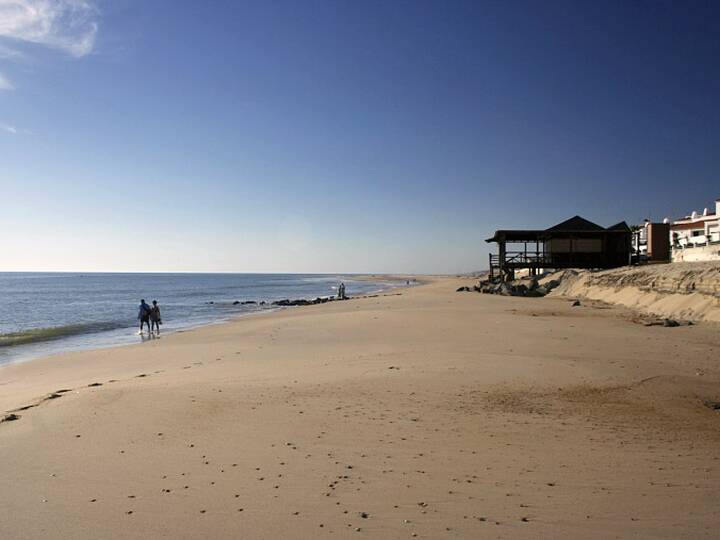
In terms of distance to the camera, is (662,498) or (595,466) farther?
(595,466)

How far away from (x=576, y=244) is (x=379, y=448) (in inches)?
1524

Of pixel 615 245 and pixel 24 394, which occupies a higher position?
pixel 615 245

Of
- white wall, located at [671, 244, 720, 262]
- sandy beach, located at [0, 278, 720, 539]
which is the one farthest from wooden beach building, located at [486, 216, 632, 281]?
sandy beach, located at [0, 278, 720, 539]

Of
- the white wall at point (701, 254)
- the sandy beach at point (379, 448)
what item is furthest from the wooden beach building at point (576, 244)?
the sandy beach at point (379, 448)

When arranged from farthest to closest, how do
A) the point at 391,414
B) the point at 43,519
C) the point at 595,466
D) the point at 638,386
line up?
the point at 638,386, the point at 391,414, the point at 595,466, the point at 43,519

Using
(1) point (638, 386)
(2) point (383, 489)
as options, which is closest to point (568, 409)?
(1) point (638, 386)

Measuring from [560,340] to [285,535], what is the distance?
11316 millimetres

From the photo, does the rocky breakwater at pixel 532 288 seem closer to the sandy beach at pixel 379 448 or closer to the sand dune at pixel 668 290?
the sand dune at pixel 668 290

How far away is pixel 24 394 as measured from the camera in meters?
10.2

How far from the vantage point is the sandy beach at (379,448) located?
421 cm

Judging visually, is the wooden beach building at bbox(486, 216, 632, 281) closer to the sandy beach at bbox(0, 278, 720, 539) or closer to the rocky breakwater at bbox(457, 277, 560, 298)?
the rocky breakwater at bbox(457, 277, 560, 298)

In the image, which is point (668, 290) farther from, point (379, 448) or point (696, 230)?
point (696, 230)

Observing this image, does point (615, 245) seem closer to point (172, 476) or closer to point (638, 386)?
point (638, 386)

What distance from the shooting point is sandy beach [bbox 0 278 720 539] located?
4215mm
